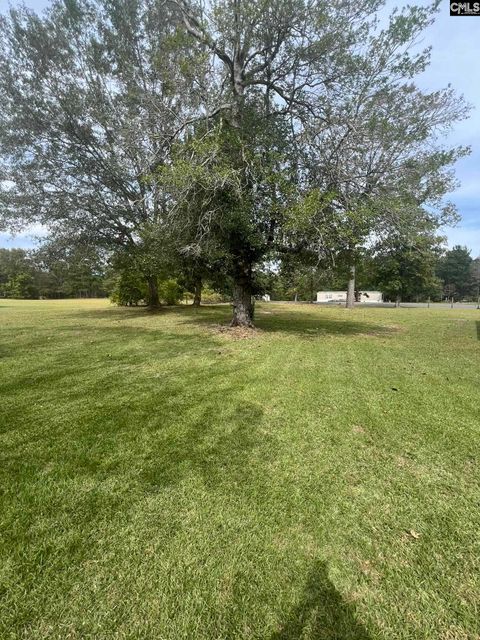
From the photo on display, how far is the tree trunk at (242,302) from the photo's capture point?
9859 millimetres

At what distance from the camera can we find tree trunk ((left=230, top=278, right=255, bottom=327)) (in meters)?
9.86

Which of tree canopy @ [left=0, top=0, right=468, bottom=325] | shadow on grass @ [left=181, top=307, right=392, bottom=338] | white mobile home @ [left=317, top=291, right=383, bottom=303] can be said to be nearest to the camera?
tree canopy @ [left=0, top=0, right=468, bottom=325]

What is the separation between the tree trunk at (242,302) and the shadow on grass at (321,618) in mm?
8525

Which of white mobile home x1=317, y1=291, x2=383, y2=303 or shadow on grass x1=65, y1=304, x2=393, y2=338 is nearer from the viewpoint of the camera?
shadow on grass x1=65, y1=304, x2=393, y2=338

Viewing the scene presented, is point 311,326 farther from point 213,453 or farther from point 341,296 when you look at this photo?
point 341,296

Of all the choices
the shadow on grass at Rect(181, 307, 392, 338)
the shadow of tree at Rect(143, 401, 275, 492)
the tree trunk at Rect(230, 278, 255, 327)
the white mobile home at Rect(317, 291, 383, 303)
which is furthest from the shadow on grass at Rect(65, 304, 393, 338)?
the white mobile home at Rect(317, 291, 383, 303)

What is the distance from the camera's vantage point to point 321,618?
4.71 feet

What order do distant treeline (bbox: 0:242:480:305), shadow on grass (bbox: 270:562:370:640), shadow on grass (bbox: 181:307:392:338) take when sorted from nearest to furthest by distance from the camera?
shadow on grass (bbox: 270:562:370:640)
shadow on grass (bbox: 181:307:392:338)
distant treeline (bbox: 0:242:480:305)

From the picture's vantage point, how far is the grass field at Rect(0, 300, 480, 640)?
4.74 ft

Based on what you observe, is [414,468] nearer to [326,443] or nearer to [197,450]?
[326,443]

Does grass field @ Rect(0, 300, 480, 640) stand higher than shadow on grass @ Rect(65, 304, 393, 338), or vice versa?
shadow on grass @ Rect(65, 304, 393, 338)

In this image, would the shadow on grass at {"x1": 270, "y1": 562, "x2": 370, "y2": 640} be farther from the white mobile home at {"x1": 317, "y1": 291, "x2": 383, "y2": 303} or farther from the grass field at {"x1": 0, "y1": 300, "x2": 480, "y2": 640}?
the white mobile home at {"x1": 317, "y1": 291, "x2": 383, "y2": 303}

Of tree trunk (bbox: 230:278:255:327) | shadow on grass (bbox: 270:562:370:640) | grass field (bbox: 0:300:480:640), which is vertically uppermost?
tree trunk (bbox: 230:278:255:327)

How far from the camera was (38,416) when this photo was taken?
3.42m
